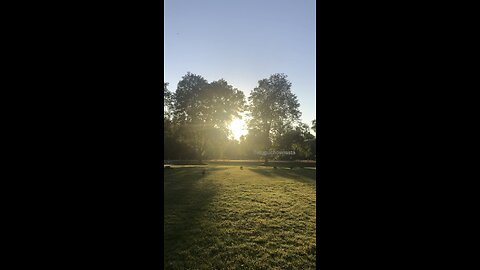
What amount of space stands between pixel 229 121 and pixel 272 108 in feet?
22.0

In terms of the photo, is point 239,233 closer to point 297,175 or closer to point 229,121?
point 297,175

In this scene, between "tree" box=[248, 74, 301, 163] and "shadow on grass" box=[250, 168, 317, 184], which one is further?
"tree" box=[248, 74, 301, 163]

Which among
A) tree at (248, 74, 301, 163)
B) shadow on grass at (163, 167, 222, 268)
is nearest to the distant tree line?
tree at (248, 74, 301, 163)

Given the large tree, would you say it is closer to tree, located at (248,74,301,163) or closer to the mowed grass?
tree, located at (248,74,301,163)

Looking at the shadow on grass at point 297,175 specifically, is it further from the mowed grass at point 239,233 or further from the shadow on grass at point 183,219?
the shadow on grass at point 183,219

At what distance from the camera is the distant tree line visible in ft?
98.2

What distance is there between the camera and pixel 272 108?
31.5 metres

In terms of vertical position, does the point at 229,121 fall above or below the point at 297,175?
above

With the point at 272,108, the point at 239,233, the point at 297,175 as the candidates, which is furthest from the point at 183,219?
the point at 272,108
